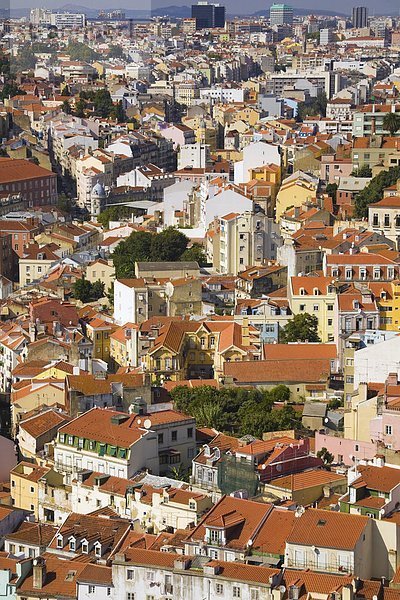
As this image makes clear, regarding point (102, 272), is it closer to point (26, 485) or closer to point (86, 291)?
point (86, 291)

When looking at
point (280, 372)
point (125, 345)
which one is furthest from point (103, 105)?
point (280, 372)

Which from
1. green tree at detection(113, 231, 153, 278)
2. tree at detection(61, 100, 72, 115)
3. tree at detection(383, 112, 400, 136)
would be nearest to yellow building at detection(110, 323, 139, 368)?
green tree at detection(113, 231, 153, 278)

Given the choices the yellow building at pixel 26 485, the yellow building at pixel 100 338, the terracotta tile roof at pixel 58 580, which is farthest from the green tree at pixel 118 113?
the terracotta tile roof at pixel 58 580

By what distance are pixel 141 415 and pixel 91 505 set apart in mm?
1760

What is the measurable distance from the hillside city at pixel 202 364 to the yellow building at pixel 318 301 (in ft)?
0.12

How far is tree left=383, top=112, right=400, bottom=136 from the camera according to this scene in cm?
3809

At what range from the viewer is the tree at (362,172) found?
1366 inches

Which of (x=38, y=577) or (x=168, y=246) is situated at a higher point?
(x=38, y=577)

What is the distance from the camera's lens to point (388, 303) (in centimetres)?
2372

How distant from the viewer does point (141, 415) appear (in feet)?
63.6

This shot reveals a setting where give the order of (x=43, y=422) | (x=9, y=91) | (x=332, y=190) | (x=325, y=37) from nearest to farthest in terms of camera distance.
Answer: (x=43, y=422) → (x=332, y=190) → (x=9, y=91) → (x=325, y=37)

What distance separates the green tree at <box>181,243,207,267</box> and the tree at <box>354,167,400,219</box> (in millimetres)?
3222

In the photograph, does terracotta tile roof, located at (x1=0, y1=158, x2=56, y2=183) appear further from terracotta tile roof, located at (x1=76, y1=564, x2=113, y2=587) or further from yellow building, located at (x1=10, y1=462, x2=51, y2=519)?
terracotta tile roof, located at (x1=76, y1=564, x2=113, y2=587)

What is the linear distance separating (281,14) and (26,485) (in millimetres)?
127744
